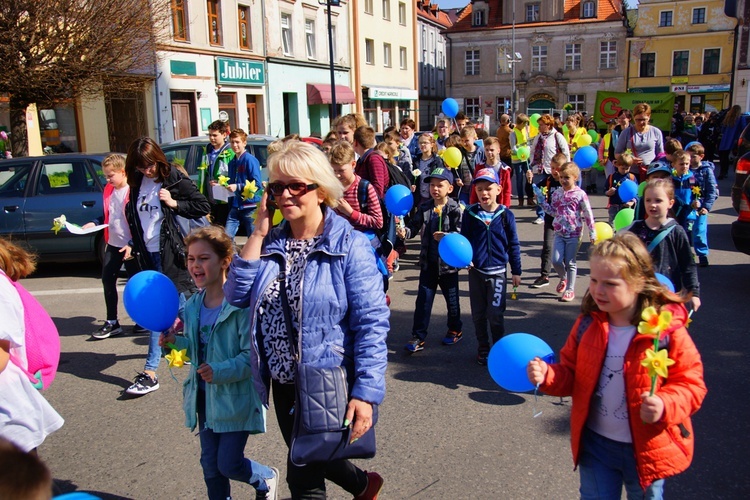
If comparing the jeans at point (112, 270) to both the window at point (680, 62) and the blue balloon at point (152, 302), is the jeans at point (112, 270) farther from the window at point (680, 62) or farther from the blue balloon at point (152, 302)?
the window at point (680, 62)

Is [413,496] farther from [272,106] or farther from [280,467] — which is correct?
[272,106]

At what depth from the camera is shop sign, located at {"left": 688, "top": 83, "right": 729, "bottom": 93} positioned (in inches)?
2109

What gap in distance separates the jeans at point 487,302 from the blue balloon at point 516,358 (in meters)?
2.26

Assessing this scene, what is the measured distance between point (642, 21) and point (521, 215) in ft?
167

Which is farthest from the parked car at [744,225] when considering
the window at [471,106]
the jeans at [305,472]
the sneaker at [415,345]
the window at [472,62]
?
the window at [472,62]

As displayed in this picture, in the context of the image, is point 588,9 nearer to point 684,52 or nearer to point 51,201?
point 684,52

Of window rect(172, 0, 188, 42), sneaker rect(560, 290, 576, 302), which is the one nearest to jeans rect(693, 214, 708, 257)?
sneaker rect(560, 290, 576, 302)

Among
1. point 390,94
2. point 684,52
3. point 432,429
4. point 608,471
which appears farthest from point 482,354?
point 684,52

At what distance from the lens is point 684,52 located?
55.0m

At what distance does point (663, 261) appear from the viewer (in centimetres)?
398

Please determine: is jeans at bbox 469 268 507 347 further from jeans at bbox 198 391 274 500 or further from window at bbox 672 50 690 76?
window at bbox 672 50 690 76

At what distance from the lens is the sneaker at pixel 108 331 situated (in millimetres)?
5977

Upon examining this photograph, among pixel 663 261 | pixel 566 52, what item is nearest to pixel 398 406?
pixel 663 261

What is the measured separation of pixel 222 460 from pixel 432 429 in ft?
5.19
